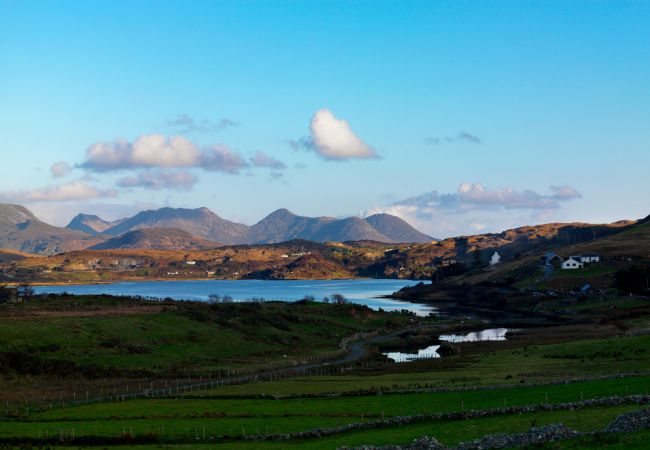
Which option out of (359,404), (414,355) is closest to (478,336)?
(414,355)

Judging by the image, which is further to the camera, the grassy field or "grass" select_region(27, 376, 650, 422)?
"grass" select_region(27, 376, 650, 422)

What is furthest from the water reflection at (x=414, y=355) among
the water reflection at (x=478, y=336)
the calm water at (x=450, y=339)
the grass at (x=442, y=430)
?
the grass at (x=442, y=430)

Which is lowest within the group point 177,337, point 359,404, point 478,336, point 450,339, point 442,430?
point 450,339

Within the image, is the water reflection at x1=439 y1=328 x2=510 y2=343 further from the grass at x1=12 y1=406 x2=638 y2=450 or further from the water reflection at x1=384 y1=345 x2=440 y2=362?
the grass at x1=12 y1=406 x2=638 y2=450

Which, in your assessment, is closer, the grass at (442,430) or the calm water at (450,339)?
the grass at (442,430)

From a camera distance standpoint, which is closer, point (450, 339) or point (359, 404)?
point (359, 404)

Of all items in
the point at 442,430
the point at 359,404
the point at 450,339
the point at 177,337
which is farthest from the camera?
the point at 450,339

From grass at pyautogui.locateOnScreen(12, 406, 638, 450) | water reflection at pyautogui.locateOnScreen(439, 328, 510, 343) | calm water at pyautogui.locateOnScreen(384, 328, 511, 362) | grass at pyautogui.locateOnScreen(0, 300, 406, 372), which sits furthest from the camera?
water reflection at pyautogui.locateOnScreen(439, 328, 510, 343)

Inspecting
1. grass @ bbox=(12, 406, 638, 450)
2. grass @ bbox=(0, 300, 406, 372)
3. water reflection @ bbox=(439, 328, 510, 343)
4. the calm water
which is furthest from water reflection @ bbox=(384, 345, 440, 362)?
grass @ bbox=(12, 406, 638, 450)

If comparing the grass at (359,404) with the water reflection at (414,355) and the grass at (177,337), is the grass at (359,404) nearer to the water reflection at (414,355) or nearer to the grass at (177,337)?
the grass at (177,337)

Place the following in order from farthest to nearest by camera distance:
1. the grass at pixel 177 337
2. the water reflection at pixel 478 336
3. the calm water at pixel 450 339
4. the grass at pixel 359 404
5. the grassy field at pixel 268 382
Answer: the water reflection at pixel 478 336 → the calm water at pixel 450 339 → the grass at pixel 177 337 → the grass at pixel 359 404 → the grassy field at pixel 268 382

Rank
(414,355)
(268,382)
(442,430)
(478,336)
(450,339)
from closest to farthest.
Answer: (442,430), (268,382), (414,355), (450,339), (478,336)

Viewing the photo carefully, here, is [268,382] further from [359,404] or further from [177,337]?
[177,337]

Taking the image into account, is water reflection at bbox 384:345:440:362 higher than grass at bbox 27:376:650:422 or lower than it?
lower
